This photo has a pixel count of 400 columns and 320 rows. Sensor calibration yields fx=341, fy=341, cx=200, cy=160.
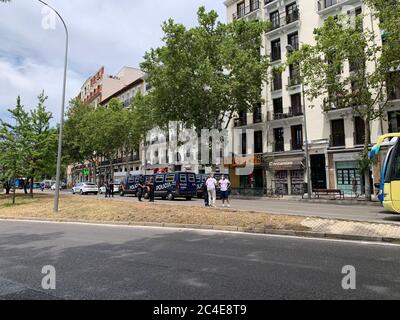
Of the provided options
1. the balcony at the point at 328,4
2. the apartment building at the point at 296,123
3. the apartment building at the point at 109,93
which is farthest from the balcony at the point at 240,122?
the apartment building at the point at 109,93

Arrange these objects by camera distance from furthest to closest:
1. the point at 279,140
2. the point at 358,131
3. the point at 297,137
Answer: the point at 279,140, the point at 297,137, the point at 358,131

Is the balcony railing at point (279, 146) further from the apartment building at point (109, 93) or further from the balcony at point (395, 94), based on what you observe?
the apartment building at point (109, 93)

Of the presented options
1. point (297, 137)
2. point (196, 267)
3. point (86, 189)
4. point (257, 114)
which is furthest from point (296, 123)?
point (196, 267)

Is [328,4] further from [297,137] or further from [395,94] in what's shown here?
[297,137]

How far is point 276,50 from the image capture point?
35438 millimetres

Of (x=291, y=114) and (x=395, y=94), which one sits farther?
(x=291, y=114)

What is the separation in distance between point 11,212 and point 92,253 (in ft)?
45.6

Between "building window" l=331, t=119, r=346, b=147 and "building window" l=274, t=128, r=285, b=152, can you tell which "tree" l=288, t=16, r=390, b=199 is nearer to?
"building window" l=331, t=119, r=346, b=147

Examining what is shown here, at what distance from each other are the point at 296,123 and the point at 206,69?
399 inches

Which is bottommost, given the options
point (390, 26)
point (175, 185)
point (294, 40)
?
point (175, 185)

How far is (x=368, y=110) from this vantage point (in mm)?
22078

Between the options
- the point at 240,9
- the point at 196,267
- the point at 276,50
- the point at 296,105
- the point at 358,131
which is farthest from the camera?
the point at 240,9
